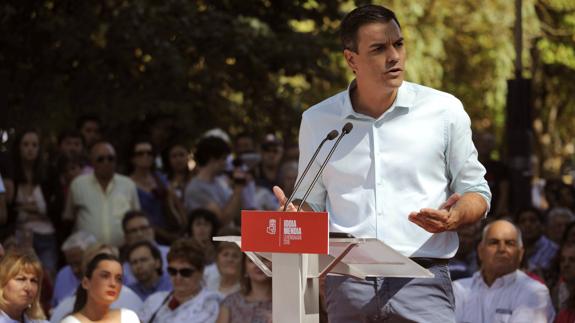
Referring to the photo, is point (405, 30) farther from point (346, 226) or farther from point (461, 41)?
point (346, 226)

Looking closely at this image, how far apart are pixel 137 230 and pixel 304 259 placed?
5.98 m

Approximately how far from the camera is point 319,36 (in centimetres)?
1261

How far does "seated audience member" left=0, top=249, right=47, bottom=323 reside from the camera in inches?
308

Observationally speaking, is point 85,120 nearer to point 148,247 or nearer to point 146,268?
point 148,247

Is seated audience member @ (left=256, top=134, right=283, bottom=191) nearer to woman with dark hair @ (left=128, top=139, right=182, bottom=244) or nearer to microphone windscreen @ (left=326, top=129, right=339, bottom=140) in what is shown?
woman with dark hair @ (left=128, top=139, right=182, bottom=244)

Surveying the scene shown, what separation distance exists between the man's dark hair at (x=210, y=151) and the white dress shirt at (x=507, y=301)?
345 cm

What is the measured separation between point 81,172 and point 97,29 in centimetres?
172

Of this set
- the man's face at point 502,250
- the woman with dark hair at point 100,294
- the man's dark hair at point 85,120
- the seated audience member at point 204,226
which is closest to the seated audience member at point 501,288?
the man's face at point 502,250

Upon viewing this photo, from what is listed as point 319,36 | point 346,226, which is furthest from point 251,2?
point 346,226

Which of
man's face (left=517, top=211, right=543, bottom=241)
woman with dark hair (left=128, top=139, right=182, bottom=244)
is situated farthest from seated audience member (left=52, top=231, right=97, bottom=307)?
man's face (left=517, top=211, right=543, bottom=241)

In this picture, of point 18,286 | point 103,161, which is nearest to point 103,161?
point 103,161

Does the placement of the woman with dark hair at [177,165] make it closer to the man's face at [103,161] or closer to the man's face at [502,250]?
the man's face at [103,161]

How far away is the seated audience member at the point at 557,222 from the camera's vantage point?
11.9m

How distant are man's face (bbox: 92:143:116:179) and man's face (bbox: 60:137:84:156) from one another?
1.55 ft
